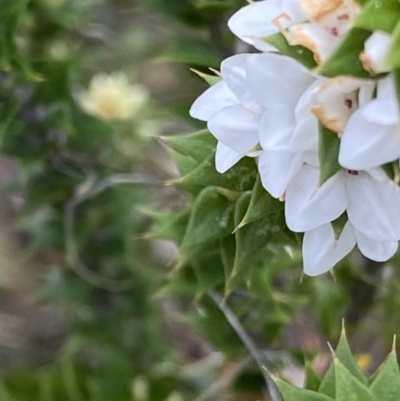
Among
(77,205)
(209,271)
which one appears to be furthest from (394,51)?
(77,205)

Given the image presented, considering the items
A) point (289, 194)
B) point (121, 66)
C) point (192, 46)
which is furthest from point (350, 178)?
point (121, 66)

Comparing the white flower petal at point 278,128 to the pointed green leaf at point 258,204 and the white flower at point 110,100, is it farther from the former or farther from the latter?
the white flower at point 110,100

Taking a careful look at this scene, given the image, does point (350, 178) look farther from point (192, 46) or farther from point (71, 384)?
point (71, 384)

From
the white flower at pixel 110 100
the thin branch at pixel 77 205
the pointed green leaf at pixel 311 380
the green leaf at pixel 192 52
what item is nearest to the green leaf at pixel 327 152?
the pointed green leaf at pixel 311 380

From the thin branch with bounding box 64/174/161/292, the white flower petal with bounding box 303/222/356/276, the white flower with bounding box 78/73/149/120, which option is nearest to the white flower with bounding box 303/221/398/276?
the white flower petal with bounding box 303/222/356/276

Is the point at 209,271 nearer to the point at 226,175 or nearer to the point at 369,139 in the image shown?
the point at 226,175

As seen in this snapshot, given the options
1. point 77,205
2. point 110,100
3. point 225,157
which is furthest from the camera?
point 110,100
